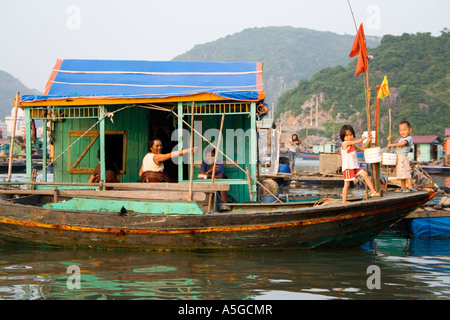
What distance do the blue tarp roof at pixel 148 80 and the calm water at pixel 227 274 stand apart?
2.86 m

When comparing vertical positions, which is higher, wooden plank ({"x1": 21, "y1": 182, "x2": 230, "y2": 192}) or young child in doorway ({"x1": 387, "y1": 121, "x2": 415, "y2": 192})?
young child in doorway ({"x1": 387, "y1": 121, "x2": 415, "y2": 192})

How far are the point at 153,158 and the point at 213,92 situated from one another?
1.70 metres

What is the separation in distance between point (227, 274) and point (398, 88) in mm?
73541

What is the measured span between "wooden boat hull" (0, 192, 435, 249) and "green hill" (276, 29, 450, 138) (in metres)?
56.3

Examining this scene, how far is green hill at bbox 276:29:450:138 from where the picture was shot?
6706 centimetres

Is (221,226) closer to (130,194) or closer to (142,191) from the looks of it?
(142,191)

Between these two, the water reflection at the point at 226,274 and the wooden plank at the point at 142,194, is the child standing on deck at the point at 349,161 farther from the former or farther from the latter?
Answer: the wooden plank at the point at 142,194

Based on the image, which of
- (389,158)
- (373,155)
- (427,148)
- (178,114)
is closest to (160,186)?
(178,114)

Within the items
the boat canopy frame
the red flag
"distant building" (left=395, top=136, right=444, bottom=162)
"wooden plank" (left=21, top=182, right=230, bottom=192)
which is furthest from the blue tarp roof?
"distant building" (left=395, top=136, right=444, bottom=162)

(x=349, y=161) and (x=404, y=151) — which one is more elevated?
(x=404, y=151)

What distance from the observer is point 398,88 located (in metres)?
74.7

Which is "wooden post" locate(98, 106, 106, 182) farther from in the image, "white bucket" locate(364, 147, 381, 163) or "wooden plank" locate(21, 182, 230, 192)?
"white bucket" locate(364, 147, 381, 163)

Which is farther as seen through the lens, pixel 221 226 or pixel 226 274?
pixel 221 226
